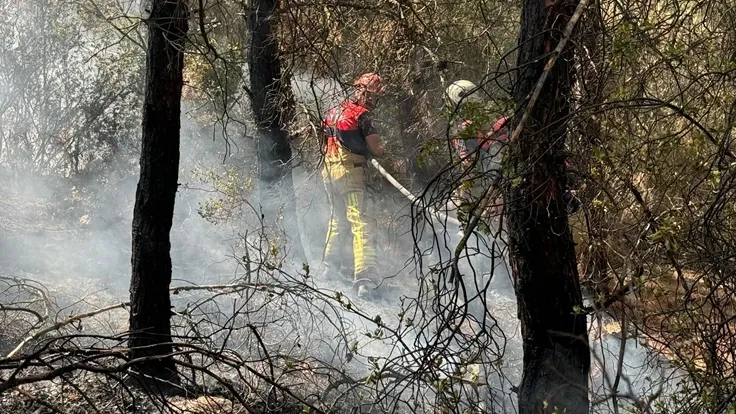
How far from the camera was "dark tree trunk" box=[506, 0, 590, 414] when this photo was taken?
3.63 m

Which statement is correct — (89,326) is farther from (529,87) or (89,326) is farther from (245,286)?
(529,87)

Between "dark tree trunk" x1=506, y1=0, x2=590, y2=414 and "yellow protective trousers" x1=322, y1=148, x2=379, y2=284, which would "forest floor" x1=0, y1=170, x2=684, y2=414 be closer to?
"yellow protective trousers" x1=322, y1=148, x2=379, y2=284

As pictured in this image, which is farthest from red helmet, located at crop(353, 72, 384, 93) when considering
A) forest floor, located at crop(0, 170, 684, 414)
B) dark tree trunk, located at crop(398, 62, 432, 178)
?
forest floor, located at crop(0, 170, 684, 414)

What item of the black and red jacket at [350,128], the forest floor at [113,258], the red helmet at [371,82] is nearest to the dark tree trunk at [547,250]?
the forest floor at [113,258]

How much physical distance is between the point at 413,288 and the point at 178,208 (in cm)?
310

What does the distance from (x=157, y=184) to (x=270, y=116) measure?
290 cm

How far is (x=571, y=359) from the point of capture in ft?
12.9

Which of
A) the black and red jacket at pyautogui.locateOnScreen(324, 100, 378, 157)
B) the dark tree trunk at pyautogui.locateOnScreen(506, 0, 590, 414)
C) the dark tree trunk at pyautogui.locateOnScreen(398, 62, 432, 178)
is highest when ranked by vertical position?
the dark tree trunk at pyautogui.locateOnScreen(398, 62, 432, 178)

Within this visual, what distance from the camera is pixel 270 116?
723cm

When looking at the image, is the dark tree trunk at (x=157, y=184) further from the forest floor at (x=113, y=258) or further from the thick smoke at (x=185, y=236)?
the thick smoke at (x=185, y=236)

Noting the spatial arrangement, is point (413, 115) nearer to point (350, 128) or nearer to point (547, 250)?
point (350, 128)

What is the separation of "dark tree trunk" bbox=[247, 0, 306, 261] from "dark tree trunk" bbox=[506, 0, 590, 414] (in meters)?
2.84

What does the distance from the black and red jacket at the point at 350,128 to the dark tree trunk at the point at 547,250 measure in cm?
354

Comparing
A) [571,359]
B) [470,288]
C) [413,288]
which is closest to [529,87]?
[571,359]
